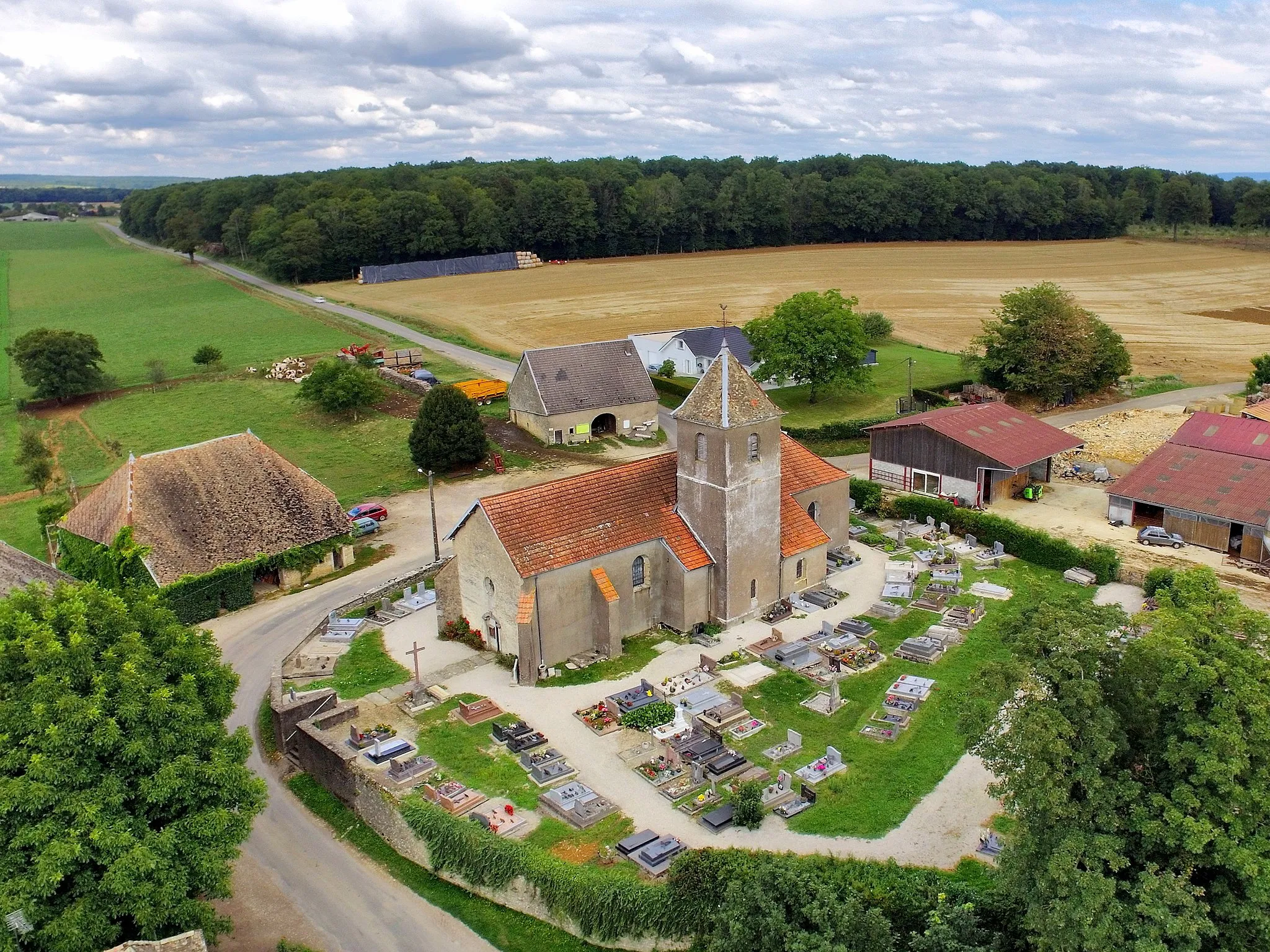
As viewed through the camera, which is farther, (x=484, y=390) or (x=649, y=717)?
(x=484, y=390)

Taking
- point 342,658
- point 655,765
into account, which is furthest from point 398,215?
point 655,765

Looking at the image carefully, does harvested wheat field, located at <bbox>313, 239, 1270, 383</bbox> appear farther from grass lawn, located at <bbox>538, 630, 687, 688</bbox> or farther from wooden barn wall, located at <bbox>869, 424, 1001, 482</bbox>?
grass lawn, located at <bbox>538, 630, 687, 688</bbox>

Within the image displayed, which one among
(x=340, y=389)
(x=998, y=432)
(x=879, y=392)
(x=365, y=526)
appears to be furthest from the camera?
(x=879, y=392)

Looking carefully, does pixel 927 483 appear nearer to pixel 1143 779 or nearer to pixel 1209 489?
pixel 1209 489

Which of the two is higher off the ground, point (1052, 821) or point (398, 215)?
point (398, 215)

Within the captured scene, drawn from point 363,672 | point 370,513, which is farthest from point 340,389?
point 363,672

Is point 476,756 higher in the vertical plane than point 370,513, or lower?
lower

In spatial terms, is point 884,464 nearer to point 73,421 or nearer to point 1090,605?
point 1090,605
